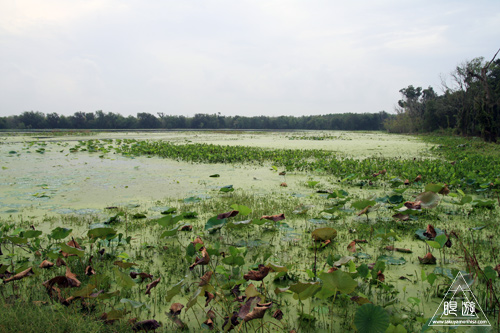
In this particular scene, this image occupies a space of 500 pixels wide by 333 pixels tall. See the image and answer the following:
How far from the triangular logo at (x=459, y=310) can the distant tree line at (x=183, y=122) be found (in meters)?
54.5

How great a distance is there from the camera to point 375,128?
59688 millimetres

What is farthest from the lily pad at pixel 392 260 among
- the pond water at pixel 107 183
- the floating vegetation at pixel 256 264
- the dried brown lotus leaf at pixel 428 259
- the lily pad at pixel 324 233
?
the pond water at pixel 107 183

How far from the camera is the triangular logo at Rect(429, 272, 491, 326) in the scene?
5.53 feet

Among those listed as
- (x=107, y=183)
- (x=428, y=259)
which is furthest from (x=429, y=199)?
(x=107, y=183)

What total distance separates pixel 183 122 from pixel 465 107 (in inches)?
1887

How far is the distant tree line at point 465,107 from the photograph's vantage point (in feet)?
50.7

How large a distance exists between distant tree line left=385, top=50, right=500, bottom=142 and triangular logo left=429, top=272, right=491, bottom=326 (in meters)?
13.6

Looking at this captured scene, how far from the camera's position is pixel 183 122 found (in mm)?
60719

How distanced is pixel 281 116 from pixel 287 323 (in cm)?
6779

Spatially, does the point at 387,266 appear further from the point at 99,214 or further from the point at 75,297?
the point at 99,214

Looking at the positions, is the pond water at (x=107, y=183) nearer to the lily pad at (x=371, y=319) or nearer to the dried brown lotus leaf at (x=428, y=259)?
the dried brown lotus leaf at (x=428, y=259)

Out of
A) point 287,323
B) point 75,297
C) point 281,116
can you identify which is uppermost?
point 281,116

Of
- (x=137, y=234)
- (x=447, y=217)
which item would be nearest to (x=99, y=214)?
(x=137, y=234)

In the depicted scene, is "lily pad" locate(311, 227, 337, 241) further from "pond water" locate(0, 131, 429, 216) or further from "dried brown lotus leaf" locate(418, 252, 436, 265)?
"pond water" locate(0, 131, 429, 216)
